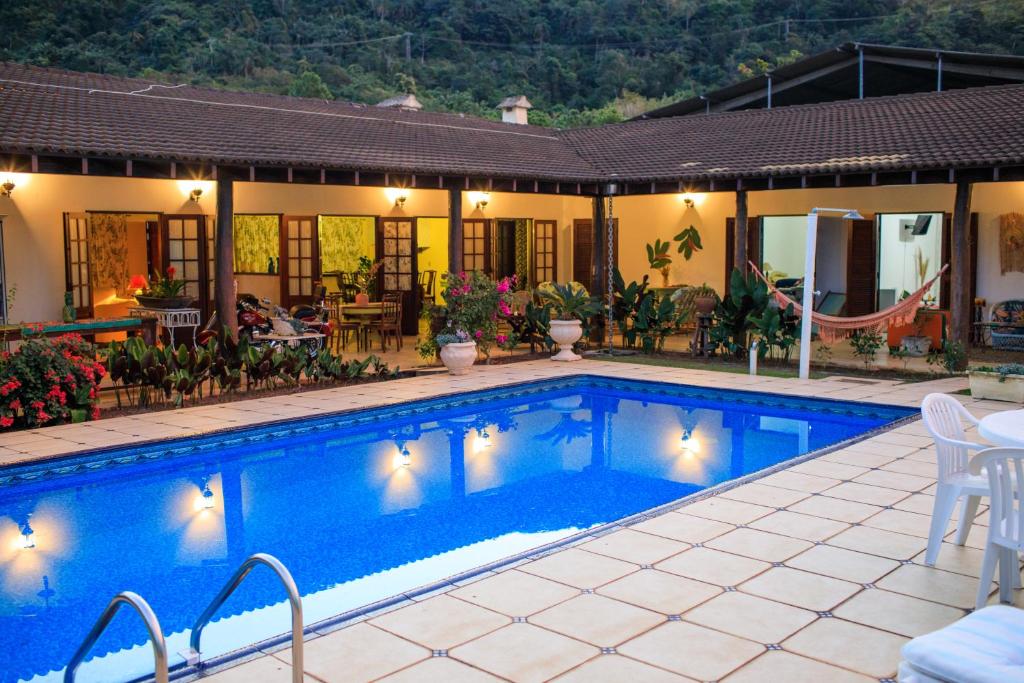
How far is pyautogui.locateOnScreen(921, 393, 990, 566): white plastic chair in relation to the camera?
196 inches

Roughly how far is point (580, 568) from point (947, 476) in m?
1.98

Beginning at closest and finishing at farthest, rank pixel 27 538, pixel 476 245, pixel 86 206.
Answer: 1. pixel 27 538
2. pixel 86 206
3. pixel 476 245

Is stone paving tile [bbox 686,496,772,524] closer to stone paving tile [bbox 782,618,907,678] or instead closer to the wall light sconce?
stone paving tile [bbox 782,618,907,678]

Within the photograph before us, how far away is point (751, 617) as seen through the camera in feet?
14.8

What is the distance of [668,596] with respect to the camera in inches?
189

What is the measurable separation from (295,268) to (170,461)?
24.8 ft

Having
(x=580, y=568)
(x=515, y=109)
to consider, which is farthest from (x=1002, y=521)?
(x=515, y=109)

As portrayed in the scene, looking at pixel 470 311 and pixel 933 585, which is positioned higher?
pixel 470 311

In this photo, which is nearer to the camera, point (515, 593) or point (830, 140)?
point (515, 593)

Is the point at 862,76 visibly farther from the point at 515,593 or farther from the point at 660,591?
the point at 515,593

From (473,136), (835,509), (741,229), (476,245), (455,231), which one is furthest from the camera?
(476,245)

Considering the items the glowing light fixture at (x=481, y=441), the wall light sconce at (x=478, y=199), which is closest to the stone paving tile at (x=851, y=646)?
the glowing light fixture at (x=481, y=441)

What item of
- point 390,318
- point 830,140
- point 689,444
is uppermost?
point 830,140

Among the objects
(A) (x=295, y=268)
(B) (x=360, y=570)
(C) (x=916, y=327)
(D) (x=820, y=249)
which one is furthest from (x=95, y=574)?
(D) (x=820, y=249)
